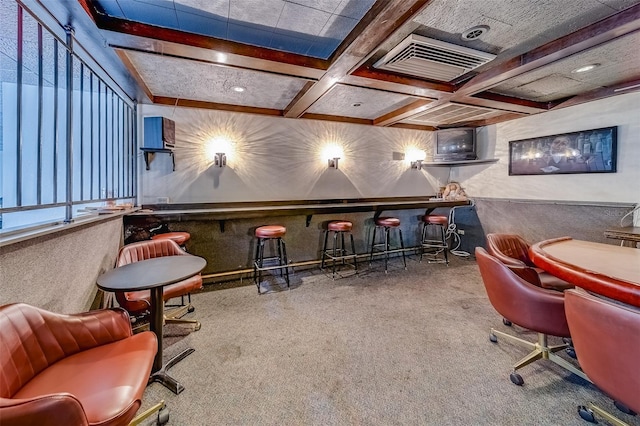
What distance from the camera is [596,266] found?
1625mm

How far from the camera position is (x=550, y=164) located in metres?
4.00

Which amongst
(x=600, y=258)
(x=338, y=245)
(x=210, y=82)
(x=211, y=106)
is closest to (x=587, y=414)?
(x=600, y=258)

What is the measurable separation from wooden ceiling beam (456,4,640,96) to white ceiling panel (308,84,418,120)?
3.25 ft

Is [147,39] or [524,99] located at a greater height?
[524,99]

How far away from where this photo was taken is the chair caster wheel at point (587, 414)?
1449mm

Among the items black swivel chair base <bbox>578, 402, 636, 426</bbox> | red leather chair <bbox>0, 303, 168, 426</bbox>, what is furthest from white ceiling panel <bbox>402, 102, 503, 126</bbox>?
red leather chair <bbox>0, 303, 168, 426</bbox>

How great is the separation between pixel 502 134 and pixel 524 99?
955 mm

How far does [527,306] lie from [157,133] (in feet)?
13.3

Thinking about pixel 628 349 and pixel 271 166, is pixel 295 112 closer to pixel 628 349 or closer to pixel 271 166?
pixel 271 166

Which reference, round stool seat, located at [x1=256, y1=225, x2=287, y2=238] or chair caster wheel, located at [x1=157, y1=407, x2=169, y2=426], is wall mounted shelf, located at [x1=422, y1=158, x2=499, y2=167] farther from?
chair caster wheel, located at [x1=157, y1=407, x2=169, y2=426]

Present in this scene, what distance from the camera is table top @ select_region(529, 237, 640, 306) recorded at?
52.8 inches

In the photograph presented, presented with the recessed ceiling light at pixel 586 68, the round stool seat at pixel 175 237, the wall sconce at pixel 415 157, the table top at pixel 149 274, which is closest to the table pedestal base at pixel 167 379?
the table top at pixel 149 274

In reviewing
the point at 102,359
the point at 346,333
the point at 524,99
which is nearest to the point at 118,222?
the point at 102,359

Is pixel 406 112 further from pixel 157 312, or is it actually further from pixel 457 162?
pixel 157 312
